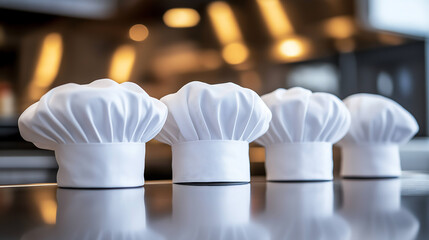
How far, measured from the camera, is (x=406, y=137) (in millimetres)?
944

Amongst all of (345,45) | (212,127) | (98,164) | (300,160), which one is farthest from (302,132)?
(345,45)

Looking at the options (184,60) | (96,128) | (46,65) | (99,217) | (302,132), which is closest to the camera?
(99,217)

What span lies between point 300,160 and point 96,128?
353 mm

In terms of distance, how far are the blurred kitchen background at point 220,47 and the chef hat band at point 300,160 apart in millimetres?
1394

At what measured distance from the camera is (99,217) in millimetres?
Answer: 395

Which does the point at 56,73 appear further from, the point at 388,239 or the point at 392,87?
the point at 388,239

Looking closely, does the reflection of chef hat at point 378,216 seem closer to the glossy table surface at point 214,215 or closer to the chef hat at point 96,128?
the glossy table surface at point 214,215

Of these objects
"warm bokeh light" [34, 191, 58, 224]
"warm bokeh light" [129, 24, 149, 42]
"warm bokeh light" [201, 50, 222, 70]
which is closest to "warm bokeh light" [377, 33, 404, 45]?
"warm bokeh light" [201, 50, 222, 70]

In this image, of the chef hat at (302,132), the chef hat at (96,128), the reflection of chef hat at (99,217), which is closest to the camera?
the reflection of chef hat at (99,217)

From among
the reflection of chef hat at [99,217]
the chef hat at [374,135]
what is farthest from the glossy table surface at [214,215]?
the chef hat at [374,135]

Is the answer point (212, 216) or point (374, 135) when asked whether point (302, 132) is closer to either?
point (374, 135)

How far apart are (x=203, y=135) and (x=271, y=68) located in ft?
6.61

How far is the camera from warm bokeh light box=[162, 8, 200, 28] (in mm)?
2537

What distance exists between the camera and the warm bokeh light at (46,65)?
2326 millimetres
